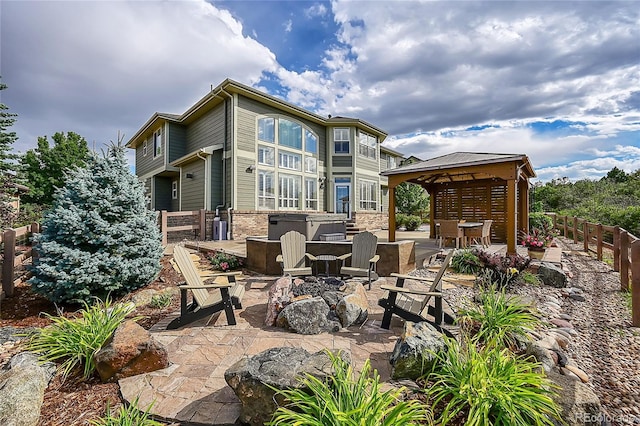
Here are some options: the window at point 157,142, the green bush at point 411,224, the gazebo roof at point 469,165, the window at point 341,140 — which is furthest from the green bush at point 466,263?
the window at point 157,142

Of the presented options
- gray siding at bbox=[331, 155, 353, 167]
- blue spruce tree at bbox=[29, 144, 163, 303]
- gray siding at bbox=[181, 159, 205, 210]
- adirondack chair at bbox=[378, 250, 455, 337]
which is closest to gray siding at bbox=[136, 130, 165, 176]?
gray siding at bbox=[181, 159, 205, 210]

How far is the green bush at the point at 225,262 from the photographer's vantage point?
7.01 metres

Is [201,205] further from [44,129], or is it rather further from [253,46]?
[44,129]

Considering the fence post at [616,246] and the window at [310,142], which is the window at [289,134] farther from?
the fence post at [616,246]

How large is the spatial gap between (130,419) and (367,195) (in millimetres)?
17167

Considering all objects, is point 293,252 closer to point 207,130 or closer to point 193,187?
point 193,187

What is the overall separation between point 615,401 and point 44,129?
36687 millimetres

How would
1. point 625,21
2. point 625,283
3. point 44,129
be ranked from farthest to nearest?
point 44,129 → point 625,21 → point 625,283

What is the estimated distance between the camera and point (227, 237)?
488 inches

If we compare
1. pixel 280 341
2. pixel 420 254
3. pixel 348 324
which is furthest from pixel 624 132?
pixel 280 341

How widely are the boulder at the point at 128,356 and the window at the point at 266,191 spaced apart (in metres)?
11.1

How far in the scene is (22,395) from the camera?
2162mm

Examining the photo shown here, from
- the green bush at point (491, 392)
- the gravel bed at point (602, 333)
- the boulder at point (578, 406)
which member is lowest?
the gravel bed at point (602, 333)

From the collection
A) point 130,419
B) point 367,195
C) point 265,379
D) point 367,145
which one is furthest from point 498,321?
point 367,145
